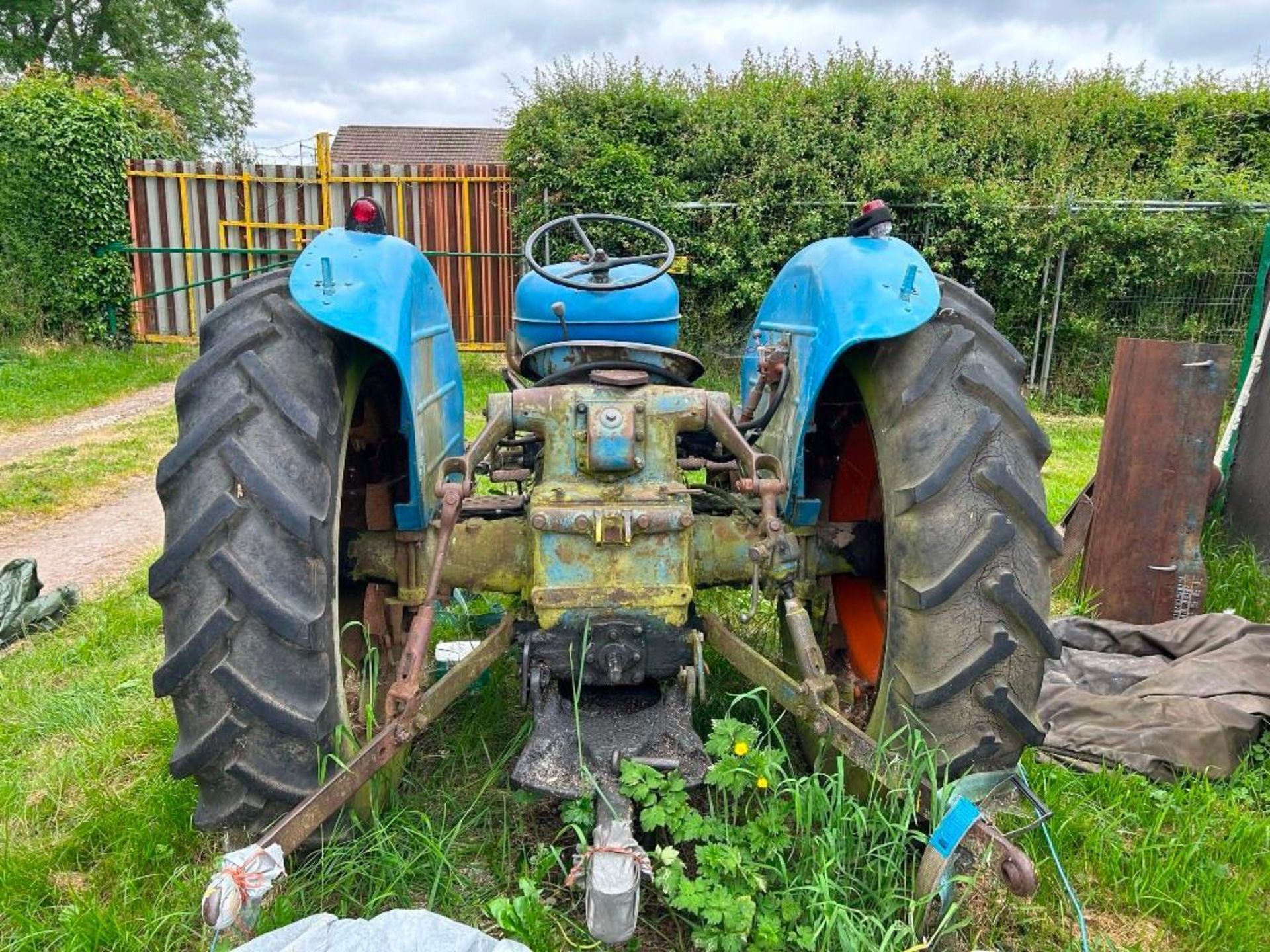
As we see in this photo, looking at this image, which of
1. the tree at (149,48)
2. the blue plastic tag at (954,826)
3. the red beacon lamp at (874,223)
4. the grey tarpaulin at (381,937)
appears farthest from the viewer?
the tree at (149,48)

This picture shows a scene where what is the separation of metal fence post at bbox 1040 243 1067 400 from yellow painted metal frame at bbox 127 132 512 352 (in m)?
5.92

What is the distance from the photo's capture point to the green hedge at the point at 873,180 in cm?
934

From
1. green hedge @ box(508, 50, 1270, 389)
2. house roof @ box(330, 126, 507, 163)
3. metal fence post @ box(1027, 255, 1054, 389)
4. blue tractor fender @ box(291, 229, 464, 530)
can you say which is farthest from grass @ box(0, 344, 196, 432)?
house roof @ box(330, 126, 507, 163)

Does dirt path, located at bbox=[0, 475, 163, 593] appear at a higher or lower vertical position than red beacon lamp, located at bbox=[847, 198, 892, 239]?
lower

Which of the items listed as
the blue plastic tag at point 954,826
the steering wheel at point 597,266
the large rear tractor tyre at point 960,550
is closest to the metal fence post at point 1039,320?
the steering wheel at point 597,266

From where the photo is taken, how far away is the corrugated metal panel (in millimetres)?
10789

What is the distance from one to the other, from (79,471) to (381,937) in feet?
19.2

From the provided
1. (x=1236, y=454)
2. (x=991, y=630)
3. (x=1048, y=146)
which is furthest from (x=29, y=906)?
(x=1048, y=146)

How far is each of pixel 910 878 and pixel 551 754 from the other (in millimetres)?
752

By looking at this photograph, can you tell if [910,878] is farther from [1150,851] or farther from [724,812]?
[1150,851]

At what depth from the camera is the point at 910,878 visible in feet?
6.19

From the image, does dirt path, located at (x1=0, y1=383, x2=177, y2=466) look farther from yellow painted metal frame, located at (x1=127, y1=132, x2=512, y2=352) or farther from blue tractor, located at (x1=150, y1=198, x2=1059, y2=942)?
blue tractor, located at (x1=150, y1=198, x2=1059, y2=942)

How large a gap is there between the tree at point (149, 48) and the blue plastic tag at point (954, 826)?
970 inches

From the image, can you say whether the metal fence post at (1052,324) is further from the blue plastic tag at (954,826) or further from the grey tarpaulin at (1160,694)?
the blue plastic tag at (954,826)
